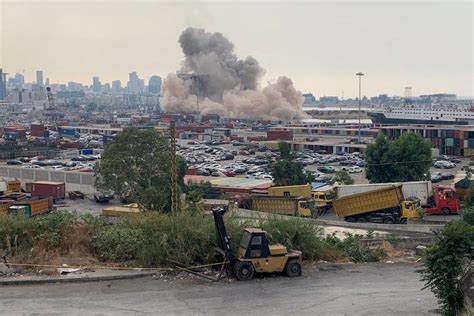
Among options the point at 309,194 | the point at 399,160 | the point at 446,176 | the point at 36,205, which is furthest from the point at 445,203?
the point at 36,205

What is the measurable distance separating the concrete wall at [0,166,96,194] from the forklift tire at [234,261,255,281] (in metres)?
13.5

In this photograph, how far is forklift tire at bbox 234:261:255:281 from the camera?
6539 millimetres

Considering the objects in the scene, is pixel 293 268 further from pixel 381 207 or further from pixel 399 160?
pixel 399 160

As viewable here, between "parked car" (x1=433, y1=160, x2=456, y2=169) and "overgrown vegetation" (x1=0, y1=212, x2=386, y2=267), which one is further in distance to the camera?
"parked car" (x1=433, y1=160, x2=456, y2=169)

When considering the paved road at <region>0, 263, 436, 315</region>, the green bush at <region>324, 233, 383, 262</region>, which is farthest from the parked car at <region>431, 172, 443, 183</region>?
the paved road at <region>0, 263, 436, 315</region>

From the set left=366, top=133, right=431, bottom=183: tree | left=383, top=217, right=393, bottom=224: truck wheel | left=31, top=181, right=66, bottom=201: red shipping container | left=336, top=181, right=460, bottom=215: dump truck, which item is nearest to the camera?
left=383, top=217, right=393, bottom=224: truck wheel

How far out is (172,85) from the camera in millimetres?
71312

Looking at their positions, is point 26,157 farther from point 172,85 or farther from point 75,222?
point 172,85

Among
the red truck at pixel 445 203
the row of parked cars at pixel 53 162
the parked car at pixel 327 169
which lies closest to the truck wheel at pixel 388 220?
the red truck at pixel 445 203

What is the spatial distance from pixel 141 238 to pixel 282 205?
7.48 m

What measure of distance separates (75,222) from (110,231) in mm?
536

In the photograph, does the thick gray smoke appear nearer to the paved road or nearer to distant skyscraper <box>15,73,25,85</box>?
the paved road

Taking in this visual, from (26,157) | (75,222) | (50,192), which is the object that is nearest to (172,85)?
(26,157)

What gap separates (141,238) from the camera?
7238 millimetres
